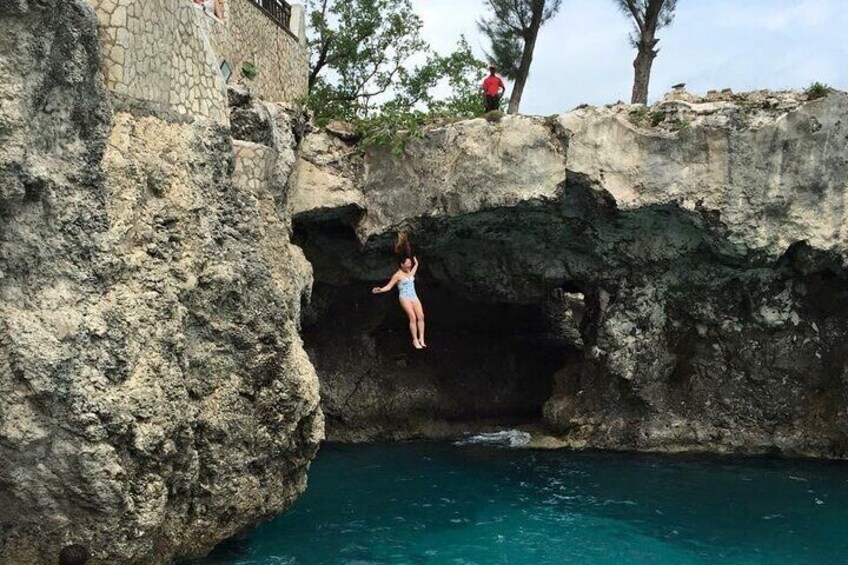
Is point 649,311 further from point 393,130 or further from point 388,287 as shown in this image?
point 388,287

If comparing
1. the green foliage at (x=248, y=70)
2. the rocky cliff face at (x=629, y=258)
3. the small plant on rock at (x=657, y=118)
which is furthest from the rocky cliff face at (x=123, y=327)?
the small plant on rock at (x=657, y=118)

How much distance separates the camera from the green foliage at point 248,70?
53.9ft

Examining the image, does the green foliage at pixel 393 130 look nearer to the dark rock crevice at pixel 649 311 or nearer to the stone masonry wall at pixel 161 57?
the dark rock crevice at pixel 649 311

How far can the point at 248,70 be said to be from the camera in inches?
647

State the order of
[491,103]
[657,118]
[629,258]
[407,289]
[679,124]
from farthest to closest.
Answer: [629,258], [491,103], [657,118], [679,124], [407,289]

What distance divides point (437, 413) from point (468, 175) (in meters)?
7.06

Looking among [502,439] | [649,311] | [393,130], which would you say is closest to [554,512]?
[502,439]

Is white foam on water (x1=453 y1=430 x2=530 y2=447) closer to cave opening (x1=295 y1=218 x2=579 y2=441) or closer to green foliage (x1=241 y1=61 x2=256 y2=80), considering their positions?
cave opening (x1=295 y1=218 x2=579 y2=441)

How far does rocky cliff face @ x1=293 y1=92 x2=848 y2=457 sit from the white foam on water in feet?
2.91

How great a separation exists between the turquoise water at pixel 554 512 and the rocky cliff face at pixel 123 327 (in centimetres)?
186

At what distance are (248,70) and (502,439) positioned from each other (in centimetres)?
1016

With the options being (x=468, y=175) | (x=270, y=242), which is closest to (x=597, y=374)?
(x=468, y=175)

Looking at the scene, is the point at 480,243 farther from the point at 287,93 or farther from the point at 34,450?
the point at 34,450

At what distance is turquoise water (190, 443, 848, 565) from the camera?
36.3 ft
